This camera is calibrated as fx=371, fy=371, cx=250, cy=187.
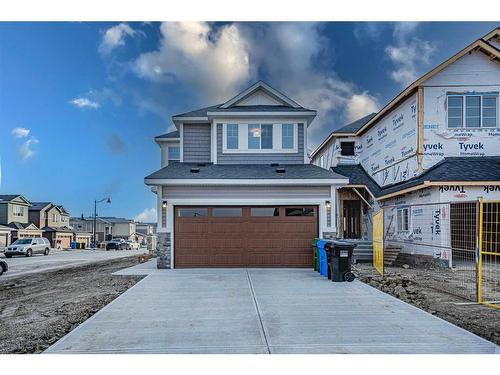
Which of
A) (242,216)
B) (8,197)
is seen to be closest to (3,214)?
(8,197)

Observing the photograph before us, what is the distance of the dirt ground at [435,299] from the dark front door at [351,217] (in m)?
8.50

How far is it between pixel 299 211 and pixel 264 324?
25.0 feet

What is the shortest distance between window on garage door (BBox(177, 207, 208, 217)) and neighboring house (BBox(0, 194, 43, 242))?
31.9m

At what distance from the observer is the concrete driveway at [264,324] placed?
15.4 feet

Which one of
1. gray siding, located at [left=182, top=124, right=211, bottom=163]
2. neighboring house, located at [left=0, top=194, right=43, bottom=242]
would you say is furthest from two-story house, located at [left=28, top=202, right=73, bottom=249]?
gray siding, located at [left=182, top=124, right=211, bottom=163]

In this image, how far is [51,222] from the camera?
47188 mm

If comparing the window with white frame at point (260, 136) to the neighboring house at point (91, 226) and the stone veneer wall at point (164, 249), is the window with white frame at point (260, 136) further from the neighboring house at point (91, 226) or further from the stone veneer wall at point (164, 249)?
the neighboring house at point (91, 226)

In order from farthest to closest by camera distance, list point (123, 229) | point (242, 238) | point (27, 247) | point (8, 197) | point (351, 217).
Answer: point (123, 229) → point (8, 197) → point (27, 247) → point (351, 217) → point (242, 238)

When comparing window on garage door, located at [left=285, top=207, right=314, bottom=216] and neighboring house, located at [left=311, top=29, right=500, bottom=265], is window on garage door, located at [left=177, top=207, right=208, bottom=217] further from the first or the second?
neighboring house, located at [left=311, top=29, right=500, bottom=265]

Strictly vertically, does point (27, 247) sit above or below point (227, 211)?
below

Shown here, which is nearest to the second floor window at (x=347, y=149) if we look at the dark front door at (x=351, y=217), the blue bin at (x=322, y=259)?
the dark front door at (x=351, y=217)

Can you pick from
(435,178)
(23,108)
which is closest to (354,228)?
(435,178)

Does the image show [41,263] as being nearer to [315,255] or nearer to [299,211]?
[299,211]
